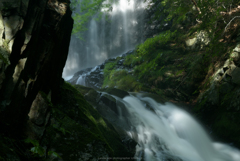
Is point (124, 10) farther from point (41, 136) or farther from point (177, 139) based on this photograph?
point (41, 136)

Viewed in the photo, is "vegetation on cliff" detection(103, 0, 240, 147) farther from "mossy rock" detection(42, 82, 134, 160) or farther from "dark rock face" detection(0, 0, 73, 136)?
"dark rock face" detection(0, 0, 73, 136)

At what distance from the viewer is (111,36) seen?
82.8ft

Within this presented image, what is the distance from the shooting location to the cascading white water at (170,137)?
5.07m

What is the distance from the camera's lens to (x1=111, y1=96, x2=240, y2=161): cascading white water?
507 cm

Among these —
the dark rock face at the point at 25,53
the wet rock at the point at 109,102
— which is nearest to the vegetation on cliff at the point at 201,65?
the wet rock at the point at 109,102

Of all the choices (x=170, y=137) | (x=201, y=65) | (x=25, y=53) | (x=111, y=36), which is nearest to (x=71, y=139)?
(x=25, y=53)

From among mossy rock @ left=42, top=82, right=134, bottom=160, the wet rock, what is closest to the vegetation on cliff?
the wet rock

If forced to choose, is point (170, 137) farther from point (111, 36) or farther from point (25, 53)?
point (111, 36)

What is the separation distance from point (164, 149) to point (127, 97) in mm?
4104

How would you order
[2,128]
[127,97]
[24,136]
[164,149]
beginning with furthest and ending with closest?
[127,97]
[164,149]
[24,136]
[2,128]

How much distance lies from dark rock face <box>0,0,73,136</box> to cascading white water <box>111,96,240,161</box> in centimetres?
361

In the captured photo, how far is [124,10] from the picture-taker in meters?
23.2

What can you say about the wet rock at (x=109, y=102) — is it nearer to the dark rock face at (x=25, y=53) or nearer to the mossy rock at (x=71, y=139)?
the mossy rock at (x=71, y=139)

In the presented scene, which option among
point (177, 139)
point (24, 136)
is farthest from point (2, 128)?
point (177, 139)
